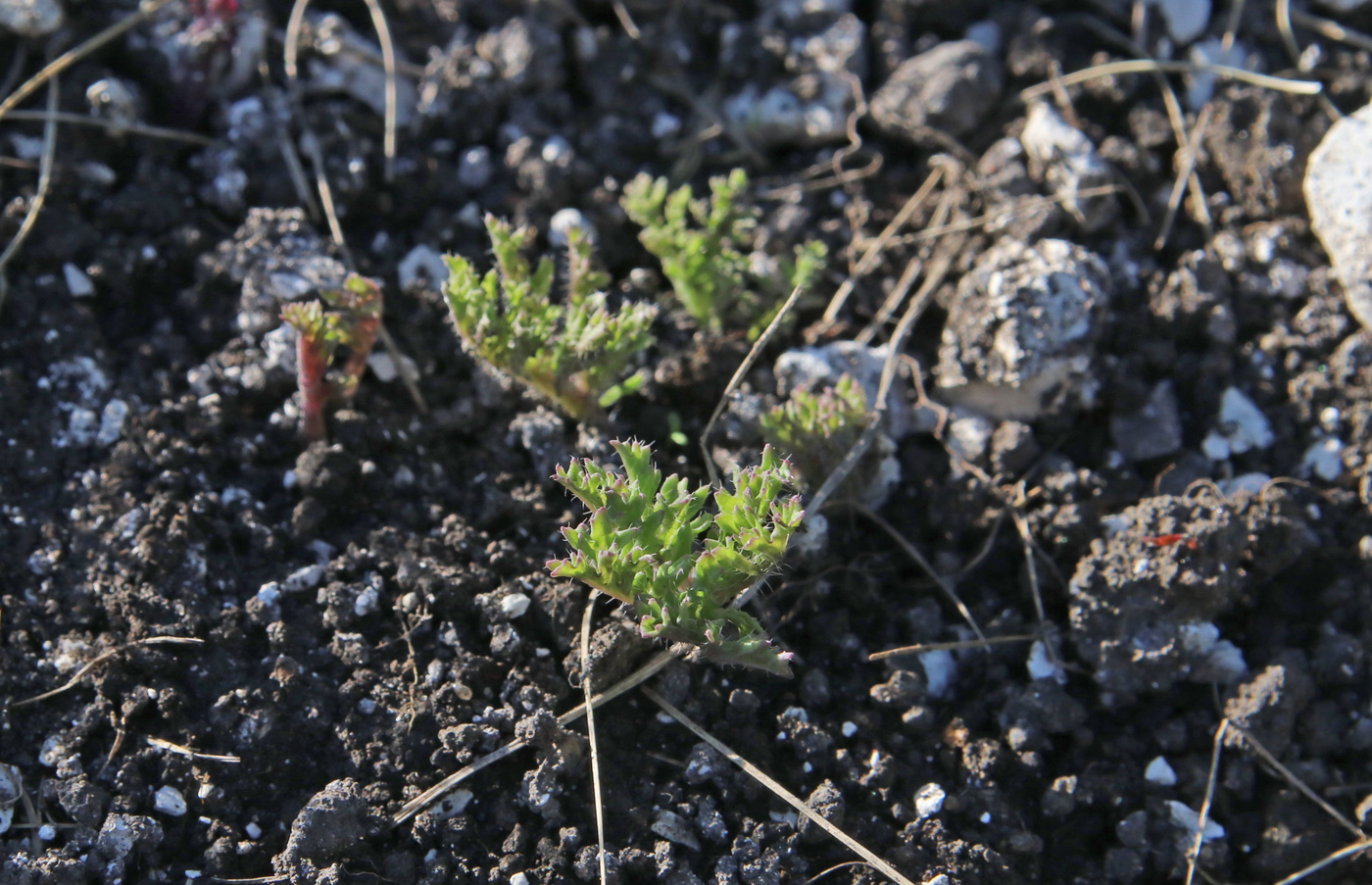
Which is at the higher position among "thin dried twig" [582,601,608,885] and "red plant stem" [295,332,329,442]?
"red plant stem" [295,332,329,442]

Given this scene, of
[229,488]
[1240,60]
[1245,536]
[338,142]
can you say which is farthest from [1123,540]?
[338,142]

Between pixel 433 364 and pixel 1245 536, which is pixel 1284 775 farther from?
pixel 433 364

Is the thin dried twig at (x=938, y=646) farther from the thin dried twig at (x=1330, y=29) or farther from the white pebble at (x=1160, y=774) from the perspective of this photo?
the thin dried twig at (x=1330, y=29)

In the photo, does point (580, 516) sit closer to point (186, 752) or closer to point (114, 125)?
point (186, 752)

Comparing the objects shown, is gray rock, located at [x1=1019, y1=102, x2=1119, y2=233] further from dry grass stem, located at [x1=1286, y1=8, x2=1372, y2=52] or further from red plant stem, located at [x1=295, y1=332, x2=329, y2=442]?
red plant stem, located at [x1=295, y1=332, x2=329, y2=442]

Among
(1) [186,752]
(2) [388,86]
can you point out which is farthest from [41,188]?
(1) [186,752]

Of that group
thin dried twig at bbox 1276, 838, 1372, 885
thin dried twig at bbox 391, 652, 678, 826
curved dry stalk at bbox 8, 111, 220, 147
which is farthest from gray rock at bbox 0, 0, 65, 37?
thin dried twig at bbox 1276, 838, 1372, 885
